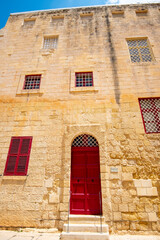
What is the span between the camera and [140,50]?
788 centimetres

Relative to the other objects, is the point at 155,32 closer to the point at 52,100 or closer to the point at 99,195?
the point at 52,100

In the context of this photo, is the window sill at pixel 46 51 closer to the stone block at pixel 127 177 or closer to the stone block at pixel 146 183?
the stone block at pixel 127 177

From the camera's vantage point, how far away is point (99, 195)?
16.1 feet

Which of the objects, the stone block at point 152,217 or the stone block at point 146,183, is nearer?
the stone block at point 152,217

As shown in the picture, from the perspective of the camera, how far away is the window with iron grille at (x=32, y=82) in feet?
23.3

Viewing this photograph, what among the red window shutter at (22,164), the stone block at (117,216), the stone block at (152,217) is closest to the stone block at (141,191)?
the stone block at (152,217)

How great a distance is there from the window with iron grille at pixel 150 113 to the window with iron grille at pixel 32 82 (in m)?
5.06

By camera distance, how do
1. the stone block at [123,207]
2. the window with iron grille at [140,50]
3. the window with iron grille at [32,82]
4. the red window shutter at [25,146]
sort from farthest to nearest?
the window with iron grille at [140,50], the window with iron grille at [32,82], the red window shutter at [25,146], the stone block at [123,207]

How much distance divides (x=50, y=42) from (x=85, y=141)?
6.54 m

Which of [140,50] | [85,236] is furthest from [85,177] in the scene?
[140,50]

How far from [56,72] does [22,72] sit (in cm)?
183

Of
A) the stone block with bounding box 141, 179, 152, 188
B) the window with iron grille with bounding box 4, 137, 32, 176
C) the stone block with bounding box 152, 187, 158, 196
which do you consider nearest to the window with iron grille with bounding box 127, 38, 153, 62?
the stone block with bounding box 141, 179, 152, 188

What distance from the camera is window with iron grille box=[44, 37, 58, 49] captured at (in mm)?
8344

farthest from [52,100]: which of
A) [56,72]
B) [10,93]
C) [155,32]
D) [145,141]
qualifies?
[155,32]
